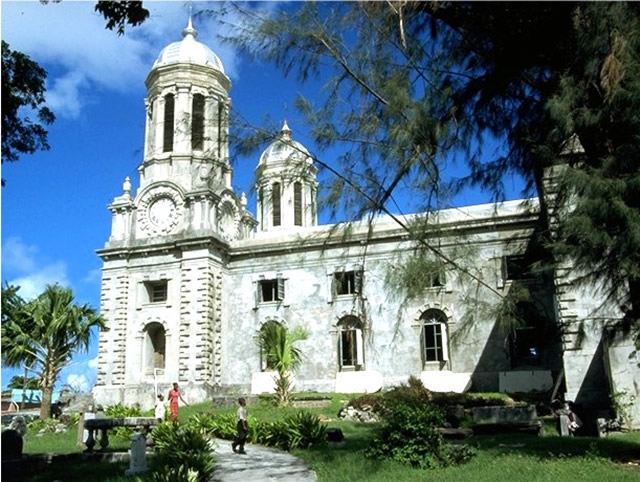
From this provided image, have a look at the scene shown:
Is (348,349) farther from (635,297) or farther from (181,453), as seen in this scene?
(635,297)

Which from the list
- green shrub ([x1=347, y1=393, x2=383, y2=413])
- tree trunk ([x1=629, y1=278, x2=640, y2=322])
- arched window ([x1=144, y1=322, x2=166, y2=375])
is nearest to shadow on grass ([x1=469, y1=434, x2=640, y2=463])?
tree trunk ([x1=629, y1=278, x2=640, y2=322])

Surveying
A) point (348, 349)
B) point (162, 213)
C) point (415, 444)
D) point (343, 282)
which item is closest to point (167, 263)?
point (162, 213)

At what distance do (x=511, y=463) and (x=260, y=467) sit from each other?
4.15 m

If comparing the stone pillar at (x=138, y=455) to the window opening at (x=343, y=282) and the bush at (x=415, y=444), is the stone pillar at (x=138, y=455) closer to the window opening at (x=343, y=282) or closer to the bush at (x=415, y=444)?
the bush at (x=415, y=444)

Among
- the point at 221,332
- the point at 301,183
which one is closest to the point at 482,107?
the point at 301,183

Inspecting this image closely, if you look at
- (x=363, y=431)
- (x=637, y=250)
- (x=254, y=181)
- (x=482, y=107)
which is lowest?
(x=363, y=431)

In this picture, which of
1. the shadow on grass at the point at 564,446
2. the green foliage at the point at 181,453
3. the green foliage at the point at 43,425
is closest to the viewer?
the shadow on grass at the point at 564,446

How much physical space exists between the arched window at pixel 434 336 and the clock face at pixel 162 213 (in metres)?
11.2

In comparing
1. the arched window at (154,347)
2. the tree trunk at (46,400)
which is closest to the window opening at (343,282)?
the arched window at (154,347)

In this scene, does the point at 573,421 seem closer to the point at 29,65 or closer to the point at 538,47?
the point at 538,47

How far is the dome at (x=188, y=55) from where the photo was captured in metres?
29.8

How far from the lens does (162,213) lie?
1122 inches

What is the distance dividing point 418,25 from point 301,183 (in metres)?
2.27

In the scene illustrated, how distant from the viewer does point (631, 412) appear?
13695 mm
